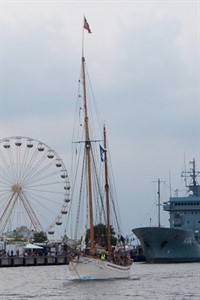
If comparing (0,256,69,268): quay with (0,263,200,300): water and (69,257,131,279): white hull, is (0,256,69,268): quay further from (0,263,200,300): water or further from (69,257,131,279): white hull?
(69,257,131,279): white hull

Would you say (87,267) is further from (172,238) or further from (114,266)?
(172,238)

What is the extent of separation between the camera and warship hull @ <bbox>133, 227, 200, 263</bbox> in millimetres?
118750

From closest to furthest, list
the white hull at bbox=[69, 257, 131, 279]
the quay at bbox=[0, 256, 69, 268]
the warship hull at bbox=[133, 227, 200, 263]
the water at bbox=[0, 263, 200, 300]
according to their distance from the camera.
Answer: the water at bbox=[0, 263, 200, 300] → the white hull at bbox=[69, 257, 131, 279] → the quay at bbox=[0, 256, 69, 268] → the warship hull at bbox=[133, 227, 200, 263]

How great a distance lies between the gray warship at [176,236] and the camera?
119 meters

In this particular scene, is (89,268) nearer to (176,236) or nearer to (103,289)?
(103,289)

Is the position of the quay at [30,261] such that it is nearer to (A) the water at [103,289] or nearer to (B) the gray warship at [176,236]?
(B) the gray warship at [176,236]

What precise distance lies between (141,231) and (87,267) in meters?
51.6

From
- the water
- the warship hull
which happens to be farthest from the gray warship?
the water

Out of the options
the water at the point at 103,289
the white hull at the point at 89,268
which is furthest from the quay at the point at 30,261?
the white hull at the point at 89,268

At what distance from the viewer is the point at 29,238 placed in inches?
5241

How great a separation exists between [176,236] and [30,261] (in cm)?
1782

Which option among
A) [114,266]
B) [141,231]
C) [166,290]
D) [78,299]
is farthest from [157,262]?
[78,299]

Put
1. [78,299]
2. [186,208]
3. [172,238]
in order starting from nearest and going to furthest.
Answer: [78,299] < [172,238] < [186,208]

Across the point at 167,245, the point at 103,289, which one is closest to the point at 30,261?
the point at 167,245
